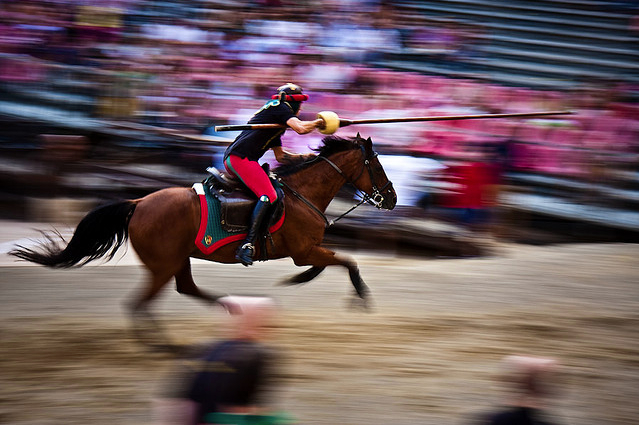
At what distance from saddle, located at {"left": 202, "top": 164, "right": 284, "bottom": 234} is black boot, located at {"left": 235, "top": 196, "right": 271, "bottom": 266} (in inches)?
2.9

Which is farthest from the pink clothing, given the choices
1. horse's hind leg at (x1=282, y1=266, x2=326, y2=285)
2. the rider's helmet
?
horse's hind leg at (x1=282, y1=266, x2=326, y2=285)

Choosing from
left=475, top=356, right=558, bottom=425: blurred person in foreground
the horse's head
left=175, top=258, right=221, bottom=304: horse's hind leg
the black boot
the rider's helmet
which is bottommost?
left=175, top=258, right=221, bottom=304: horse's hind leg

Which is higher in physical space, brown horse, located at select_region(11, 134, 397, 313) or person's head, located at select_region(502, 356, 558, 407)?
person's head, located at select_region(502, 356, 558, 407)

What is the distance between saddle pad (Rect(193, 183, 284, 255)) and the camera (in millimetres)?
8000

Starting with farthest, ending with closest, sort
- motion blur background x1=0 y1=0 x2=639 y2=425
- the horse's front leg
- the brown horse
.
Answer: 1. the horse's front leg
2. motion blur background x1=0 y1=0 x2=639 y2=425
3. the brown horse

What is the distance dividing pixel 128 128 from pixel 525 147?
6.71 m

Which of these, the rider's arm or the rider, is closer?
the rider's arm

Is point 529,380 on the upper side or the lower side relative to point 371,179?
upper

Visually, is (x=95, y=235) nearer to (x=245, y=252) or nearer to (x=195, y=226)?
(x=195, y=226)

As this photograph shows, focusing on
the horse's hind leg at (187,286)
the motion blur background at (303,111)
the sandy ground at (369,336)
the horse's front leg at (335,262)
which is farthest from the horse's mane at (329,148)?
the motion blur background at (303,111)

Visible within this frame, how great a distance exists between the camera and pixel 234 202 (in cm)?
812

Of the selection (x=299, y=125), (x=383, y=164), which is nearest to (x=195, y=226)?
(x=299, y=125)

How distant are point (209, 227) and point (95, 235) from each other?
42.5 inches

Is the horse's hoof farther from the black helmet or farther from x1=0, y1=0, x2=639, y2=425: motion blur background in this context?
the black helmet
